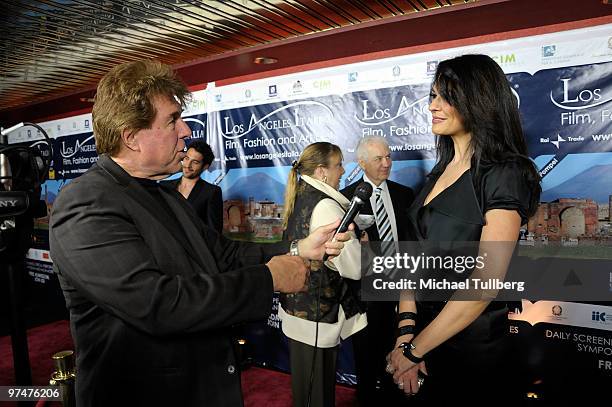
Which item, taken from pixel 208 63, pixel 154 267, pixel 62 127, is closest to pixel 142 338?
pixel 154 267

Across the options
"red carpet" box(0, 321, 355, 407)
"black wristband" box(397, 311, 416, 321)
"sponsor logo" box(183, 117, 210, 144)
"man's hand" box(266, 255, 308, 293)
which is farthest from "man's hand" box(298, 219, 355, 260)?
"sponsor logo" box(183, 117, 210, 144)

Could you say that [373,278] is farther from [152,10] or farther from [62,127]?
[62,127]

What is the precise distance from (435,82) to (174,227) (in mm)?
1008

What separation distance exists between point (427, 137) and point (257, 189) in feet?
5.19

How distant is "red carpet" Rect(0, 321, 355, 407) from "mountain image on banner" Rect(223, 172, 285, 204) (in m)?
1.48

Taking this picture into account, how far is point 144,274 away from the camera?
3.74 feet

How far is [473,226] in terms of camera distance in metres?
1.51

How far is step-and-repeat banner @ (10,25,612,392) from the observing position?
2.76 m

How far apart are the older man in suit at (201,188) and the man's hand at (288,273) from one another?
106 inches

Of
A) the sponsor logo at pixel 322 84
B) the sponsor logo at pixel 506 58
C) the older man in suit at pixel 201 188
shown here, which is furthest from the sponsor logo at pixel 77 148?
the sponsor logo at pixel 506 58

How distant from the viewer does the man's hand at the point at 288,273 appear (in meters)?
1.30

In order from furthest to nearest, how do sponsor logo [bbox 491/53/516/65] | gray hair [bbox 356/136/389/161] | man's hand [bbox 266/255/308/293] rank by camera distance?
gray hair [bbox 356/136/389/161]
sponsor logo [bbox 491/53/516/65]
man's hand [bbox 266/255/308/293]

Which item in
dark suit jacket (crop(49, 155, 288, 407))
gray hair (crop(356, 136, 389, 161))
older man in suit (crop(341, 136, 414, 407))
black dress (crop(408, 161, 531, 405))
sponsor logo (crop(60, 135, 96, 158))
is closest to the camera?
dark suit jacket (crop(49, 155, 288, 407))

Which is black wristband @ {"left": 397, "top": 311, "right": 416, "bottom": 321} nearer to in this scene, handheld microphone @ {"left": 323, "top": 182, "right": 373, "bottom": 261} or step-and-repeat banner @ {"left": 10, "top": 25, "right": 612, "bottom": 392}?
handheld microphone @ {"left": 323, "top": 182, "right": 373, "bottom": 261}
